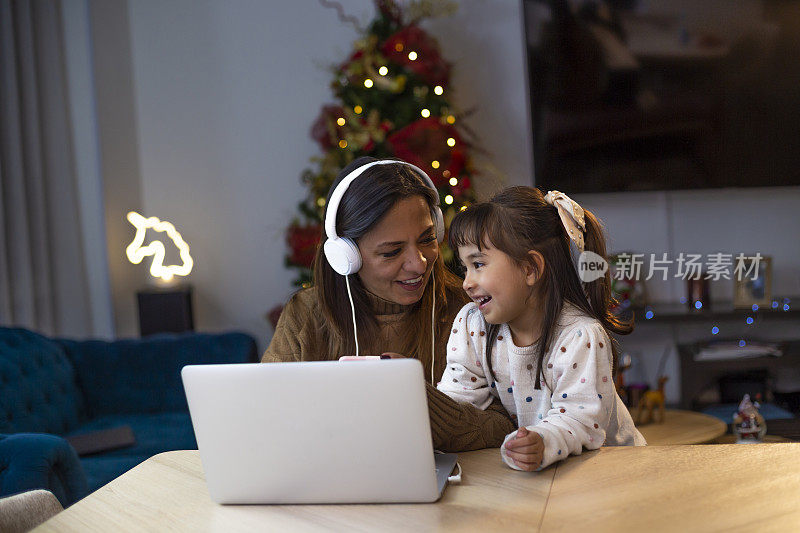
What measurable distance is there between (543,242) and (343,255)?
0.38 meters

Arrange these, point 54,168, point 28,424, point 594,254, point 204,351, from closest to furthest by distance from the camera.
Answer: point 594,254 < point 28,424 < point 204,351 < point 54,168

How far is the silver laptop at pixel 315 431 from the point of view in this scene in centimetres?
97

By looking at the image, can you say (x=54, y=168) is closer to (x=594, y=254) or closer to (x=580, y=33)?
(x=580, y=33)

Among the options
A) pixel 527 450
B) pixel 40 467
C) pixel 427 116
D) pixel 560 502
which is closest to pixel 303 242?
pixel 427 116

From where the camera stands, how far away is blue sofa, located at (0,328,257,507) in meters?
2.30

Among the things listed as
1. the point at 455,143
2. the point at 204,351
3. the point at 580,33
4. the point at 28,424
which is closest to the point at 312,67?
the point at 455,143

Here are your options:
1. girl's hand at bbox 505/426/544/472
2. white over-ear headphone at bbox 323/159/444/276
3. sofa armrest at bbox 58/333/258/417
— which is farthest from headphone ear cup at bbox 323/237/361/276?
sofa armrest at bbox 58/333/258/417

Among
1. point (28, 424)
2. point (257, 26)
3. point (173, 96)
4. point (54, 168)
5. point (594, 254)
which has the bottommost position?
point (28, 424)

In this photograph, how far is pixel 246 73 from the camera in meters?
4.02

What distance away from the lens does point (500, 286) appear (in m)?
1.37

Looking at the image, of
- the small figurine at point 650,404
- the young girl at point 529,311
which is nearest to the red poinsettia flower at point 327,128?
the small figurine at point 650,404

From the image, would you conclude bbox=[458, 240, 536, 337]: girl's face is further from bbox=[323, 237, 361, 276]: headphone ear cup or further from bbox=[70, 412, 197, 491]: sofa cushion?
bbox=[70, 412, 197, 491]: sofa cushion

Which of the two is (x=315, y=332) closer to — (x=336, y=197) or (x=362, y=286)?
(x=362, y=286)

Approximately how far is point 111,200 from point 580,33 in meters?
2.31
